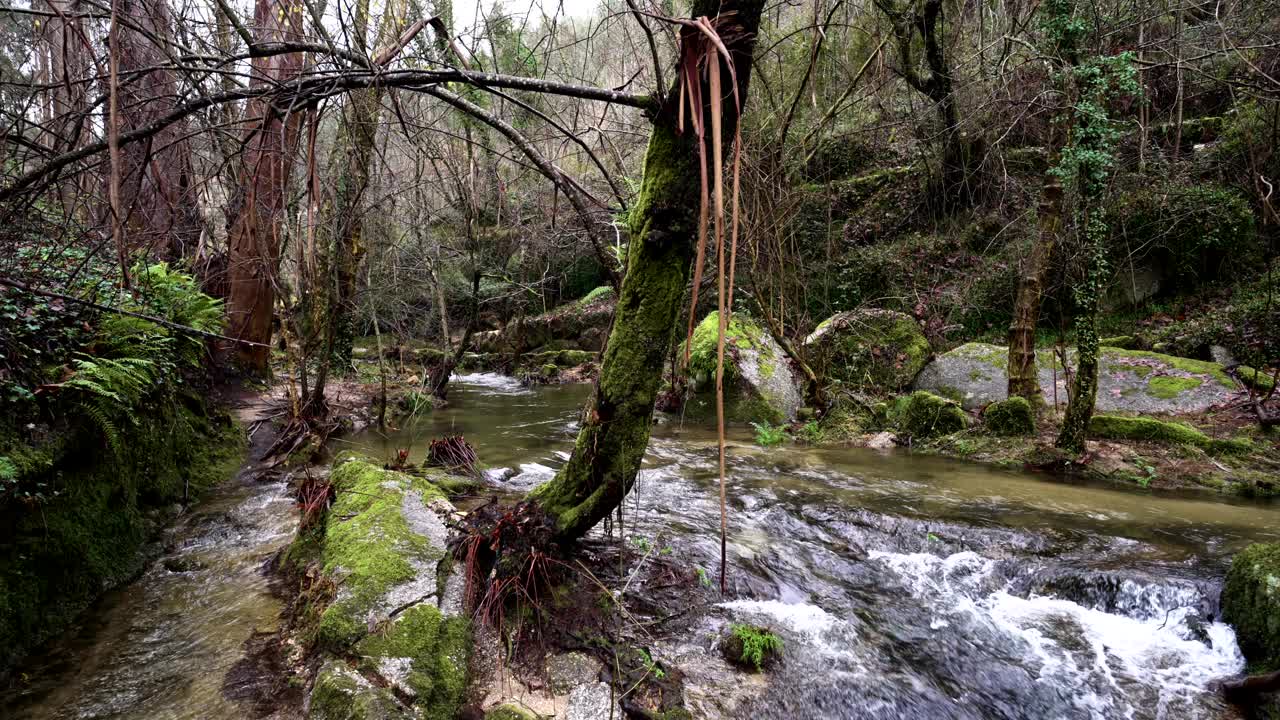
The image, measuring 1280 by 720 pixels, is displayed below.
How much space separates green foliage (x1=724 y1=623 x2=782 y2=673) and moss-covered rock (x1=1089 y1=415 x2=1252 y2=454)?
5.73 metres

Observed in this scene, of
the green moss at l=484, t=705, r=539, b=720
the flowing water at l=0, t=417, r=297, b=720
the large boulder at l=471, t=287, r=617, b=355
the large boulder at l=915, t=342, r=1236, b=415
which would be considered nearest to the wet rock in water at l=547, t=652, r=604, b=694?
the green moss at l=484, t=705, r=539, b=720

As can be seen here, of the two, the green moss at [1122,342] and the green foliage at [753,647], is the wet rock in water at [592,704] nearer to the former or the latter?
the green foliage at [753,647]

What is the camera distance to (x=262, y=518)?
4.76m

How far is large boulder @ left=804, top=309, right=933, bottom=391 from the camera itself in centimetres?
996

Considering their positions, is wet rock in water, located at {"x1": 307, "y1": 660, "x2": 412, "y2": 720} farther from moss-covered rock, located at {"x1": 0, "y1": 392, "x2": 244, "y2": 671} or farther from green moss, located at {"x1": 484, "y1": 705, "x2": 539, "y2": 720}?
moss-covered rock, located at {"x1": 0, "y1": 392, "x2": 244, "y2": 671}

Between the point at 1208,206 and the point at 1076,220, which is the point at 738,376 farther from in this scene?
the point at 1208,206

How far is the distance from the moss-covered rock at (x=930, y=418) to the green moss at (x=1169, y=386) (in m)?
2.80

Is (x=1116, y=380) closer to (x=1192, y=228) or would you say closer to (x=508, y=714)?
(x=1192, y=228)

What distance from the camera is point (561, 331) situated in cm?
1830

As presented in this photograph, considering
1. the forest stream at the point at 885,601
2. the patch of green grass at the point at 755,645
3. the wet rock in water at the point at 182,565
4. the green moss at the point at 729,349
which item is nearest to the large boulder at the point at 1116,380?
the green moss at the point at 729,349

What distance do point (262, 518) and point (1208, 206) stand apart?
1475 cm

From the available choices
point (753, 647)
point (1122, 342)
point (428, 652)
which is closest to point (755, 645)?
point (753, 647)

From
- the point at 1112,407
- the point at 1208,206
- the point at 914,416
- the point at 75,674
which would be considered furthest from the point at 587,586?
the point at 1208,206

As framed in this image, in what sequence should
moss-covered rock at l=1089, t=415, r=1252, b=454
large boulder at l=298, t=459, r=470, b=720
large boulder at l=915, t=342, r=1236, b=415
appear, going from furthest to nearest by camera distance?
1. large boulder at l=915, t=342, r=1236, b=415
2. moss-covered rock at l=1089, t=415, r=1252, b=454
3. large boulder at l=298, t=459, r=470, b=720
